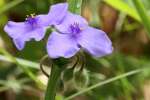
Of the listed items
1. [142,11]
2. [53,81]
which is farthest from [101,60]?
[53,81]

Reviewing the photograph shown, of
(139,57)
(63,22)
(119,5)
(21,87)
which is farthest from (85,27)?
(139,57)

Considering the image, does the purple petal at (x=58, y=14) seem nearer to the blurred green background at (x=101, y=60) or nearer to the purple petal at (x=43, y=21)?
the purple petal at (x=43, y=21)

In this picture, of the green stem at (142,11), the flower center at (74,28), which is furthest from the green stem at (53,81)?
the green stem at (142,11)

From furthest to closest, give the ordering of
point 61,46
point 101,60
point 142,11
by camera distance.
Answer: point 101,60
point 142,11
point 61,46

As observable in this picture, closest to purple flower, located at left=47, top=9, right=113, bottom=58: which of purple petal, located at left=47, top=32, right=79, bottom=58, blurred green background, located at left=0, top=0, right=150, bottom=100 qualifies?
purple petal, located at left=47, top=32, right=79, bottom=58

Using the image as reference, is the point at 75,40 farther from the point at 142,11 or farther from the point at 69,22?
the point at 142,11

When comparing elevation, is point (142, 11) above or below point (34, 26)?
below
